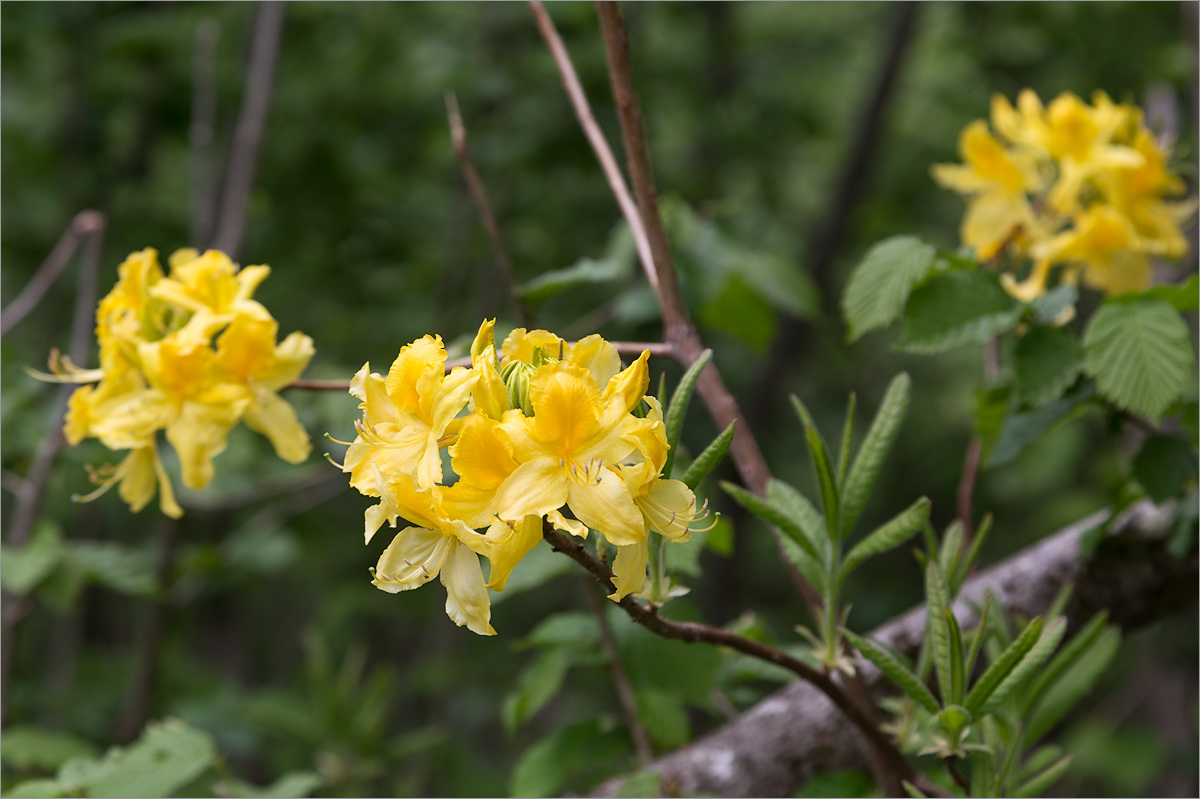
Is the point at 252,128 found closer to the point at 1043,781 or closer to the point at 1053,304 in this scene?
the point at 1053,304

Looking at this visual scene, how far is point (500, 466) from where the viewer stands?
0.61 metres

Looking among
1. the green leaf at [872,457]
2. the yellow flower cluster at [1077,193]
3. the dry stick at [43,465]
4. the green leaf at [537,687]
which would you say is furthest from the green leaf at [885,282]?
the dry stick at [43,465]

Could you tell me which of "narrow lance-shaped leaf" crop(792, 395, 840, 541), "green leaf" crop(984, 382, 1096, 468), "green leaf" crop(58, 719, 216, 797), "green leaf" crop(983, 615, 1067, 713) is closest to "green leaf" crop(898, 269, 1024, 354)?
"green leaf" crop(984, 382, 1096, 468)

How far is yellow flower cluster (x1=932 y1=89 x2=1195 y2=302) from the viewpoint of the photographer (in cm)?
124

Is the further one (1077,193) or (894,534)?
(1077,193)

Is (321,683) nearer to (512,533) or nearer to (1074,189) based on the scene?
(512,533)

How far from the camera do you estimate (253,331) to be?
963 millimetres

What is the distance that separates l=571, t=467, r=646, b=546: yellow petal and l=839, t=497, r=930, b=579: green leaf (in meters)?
0.28

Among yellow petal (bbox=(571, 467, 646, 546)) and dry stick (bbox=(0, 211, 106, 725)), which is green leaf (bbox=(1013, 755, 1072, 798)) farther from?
dry stick (bbox=(0, 211, 106, 725))

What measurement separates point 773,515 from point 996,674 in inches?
8.8

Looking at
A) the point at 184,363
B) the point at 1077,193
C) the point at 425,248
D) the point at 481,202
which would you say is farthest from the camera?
the point at 425,248

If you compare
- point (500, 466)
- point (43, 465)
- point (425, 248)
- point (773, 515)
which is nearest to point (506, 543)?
point (500, 466)

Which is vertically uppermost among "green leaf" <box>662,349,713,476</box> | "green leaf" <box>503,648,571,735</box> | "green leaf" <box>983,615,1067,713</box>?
"green leaf" <box>662,349,713,476</box>

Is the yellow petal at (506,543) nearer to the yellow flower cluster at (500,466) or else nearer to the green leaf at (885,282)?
the yellow flower cluster at (500,466)
